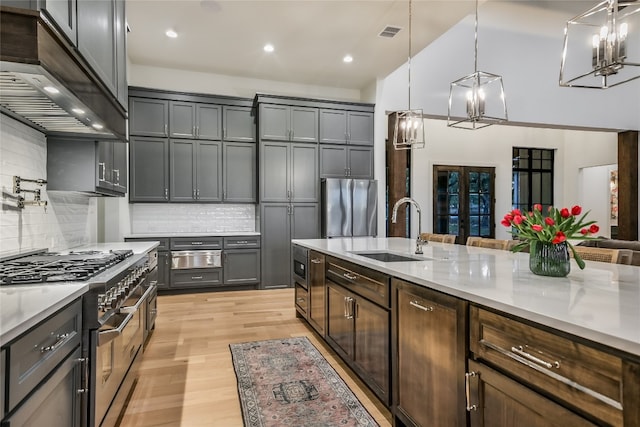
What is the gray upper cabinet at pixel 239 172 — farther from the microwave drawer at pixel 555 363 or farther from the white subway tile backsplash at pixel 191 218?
the microwave drawer at pixel 555 363

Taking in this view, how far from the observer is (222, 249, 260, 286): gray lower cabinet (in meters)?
5.39

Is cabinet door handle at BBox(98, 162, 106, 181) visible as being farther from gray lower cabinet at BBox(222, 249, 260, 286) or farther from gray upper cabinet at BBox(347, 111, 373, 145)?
gray upper cabinet at BBox(347, 111, 373, 145)

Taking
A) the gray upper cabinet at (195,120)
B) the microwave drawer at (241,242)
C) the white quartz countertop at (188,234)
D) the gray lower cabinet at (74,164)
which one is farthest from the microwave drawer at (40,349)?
the gray upper cabinet at (195,120)

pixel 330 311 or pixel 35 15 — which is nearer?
pixel 35 15

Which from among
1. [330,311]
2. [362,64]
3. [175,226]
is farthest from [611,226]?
[175,226]

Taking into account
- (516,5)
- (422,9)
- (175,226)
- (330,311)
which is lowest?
(330,311)

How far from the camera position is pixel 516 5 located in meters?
5.97

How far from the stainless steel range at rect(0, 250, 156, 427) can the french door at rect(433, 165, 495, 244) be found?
24.7 ft

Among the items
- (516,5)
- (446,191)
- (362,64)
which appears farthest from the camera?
(446,191)

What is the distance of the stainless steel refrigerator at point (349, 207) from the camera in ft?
18.3

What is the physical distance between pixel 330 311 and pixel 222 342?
1.10m

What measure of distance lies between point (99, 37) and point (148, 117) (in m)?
3.50

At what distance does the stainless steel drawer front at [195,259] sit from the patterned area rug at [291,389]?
2.26 meters

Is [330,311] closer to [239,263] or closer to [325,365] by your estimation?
[325,365]
